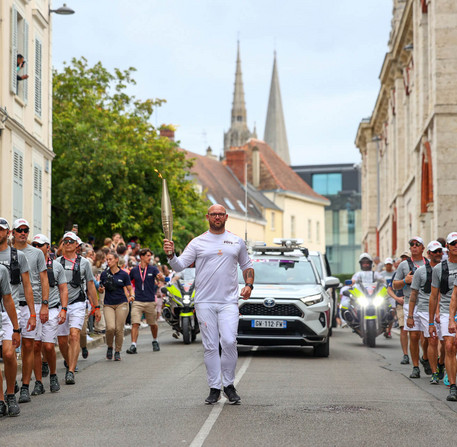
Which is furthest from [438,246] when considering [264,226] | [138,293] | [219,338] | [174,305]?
[264,226]

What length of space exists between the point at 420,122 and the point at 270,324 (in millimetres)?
21927

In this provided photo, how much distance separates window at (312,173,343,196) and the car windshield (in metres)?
93.7

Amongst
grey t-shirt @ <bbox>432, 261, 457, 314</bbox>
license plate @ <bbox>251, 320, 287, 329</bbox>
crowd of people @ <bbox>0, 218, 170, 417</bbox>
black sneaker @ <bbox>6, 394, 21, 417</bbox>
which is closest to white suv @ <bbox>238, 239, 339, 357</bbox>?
license plate @ <bbox>251, 320, 287, 329</bbox>

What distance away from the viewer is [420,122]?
1446 inches

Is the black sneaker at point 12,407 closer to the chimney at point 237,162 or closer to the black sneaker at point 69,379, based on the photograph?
the black sneaker at point 69,379

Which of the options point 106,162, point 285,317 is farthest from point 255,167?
point 285,317

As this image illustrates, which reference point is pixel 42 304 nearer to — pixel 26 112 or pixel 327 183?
pixel 26 112

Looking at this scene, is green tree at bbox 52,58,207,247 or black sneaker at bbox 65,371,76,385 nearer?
black sneaker at bbox 65,371,76,385

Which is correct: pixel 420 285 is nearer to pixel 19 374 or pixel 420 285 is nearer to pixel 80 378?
pixel 80 378

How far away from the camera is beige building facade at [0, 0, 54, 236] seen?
987 inches

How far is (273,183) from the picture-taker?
314 ft

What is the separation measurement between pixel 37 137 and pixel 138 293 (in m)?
11.6

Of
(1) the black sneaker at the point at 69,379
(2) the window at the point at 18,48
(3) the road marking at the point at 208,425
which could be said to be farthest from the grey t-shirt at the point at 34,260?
(2) the window at the point at 18,48

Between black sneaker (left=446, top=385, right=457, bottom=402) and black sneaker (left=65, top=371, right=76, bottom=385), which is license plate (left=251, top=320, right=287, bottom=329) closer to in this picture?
black sneaker (left=65, top=371, right=76, bottom=385)
